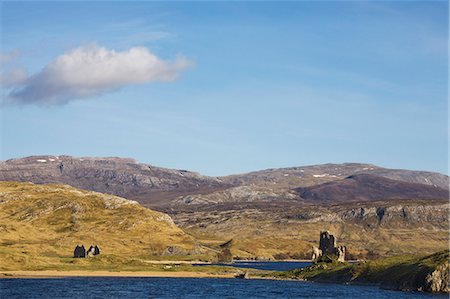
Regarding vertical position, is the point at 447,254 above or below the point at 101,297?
above

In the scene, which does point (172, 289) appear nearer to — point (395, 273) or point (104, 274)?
point (104, 274)

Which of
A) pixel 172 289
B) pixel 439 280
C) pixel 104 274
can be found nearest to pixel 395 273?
pixel 439 280

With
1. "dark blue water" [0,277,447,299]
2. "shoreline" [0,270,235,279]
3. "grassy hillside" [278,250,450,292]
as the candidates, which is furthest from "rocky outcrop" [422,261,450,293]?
"shoreline" [0,270,235,279]

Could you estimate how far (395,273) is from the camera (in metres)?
156

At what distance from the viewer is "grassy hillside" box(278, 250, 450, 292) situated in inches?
5330

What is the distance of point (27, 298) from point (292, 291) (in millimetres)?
51937

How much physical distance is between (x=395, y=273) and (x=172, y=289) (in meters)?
48.3

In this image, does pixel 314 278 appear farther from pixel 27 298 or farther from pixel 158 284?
pixel 27 298

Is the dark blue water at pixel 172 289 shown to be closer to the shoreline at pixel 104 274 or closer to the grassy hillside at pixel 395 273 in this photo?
the grassy hillside at pixel 395 273

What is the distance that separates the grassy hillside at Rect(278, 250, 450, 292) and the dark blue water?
5.57 meters

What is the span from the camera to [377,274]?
161 meters

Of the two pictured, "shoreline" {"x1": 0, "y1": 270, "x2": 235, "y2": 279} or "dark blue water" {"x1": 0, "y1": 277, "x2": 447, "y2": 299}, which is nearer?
"dark blue water" {"x1": 0, "y1": 277, "x2": 447, "y2": 299}

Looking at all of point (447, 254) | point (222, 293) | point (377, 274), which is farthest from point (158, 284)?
point (447, 254)

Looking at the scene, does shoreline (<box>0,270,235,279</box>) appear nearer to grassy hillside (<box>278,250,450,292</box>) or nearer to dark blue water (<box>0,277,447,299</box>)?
dark blue water (<box>0,277,447,299</box>)
